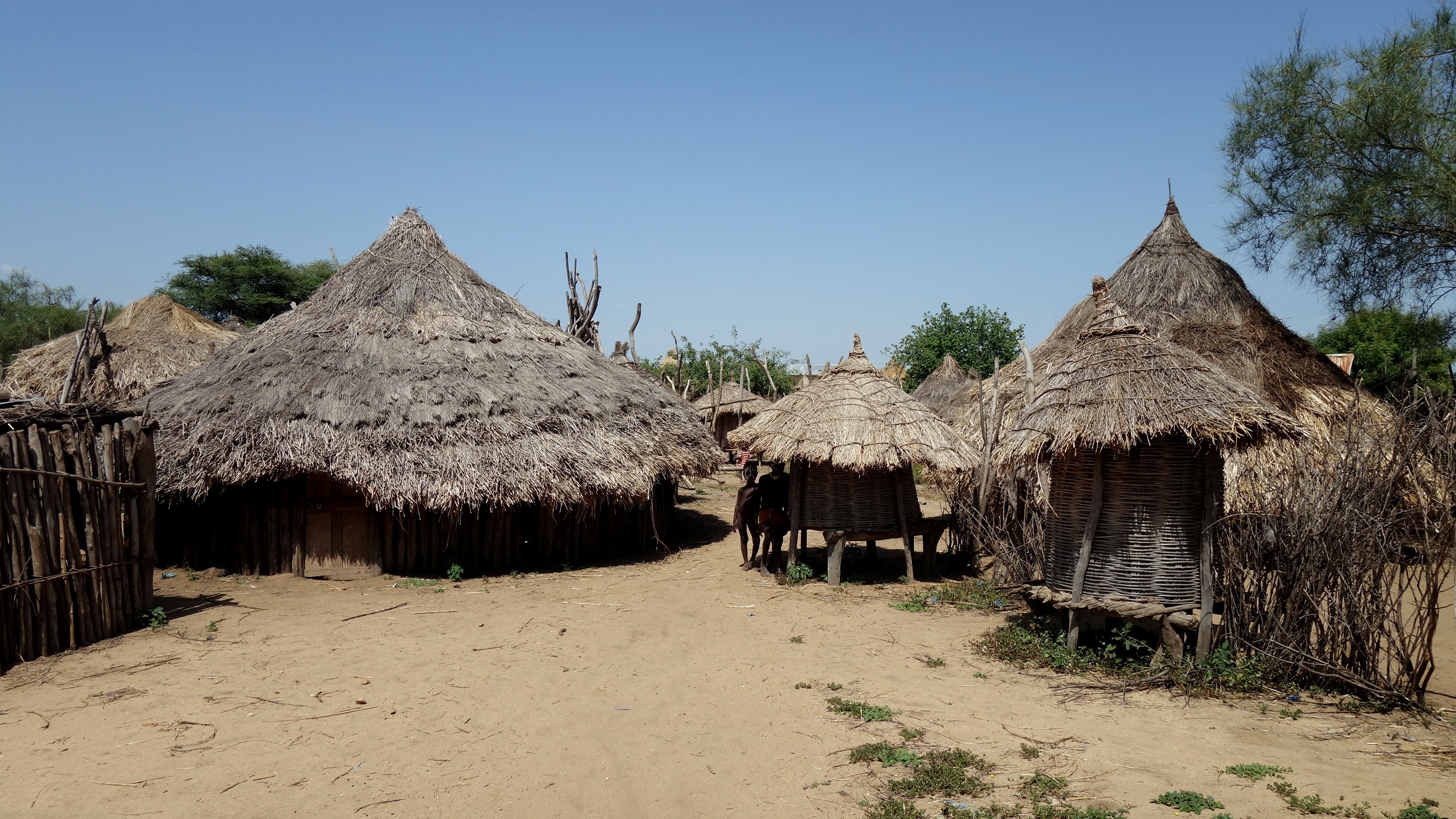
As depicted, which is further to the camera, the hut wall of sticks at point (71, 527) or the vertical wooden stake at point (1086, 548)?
the vertical wooden stake at point (1086, 548)

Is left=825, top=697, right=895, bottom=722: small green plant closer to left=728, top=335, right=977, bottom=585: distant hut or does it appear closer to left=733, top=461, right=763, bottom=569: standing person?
left=728, top=335, right=977, bottom=585: distant hut

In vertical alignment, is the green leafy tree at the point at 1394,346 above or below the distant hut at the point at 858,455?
above

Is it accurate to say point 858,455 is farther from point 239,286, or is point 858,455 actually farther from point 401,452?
point 239,286

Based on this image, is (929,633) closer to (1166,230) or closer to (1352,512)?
(1352,512)

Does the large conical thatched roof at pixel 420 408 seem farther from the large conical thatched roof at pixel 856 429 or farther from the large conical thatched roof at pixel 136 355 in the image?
the large conical thatched roof at pixel 136 355

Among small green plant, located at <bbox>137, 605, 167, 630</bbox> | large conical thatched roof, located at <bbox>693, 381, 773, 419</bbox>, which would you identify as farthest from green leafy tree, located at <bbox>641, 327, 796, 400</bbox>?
small green plant, located at <bbox>137, 605, 167, 630</bbox>

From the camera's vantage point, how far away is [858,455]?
29.4 ft

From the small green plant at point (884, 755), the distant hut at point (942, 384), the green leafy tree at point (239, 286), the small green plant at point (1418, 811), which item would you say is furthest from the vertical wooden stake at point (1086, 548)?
the green leafy tree at point (239, 286)

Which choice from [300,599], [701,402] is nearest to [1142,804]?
[300,599]

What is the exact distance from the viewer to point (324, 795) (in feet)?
14.4

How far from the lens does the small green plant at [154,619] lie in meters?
7.38

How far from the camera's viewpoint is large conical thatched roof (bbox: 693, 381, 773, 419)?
24344 millimetres

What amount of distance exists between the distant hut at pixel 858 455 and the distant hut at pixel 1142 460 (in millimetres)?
2515

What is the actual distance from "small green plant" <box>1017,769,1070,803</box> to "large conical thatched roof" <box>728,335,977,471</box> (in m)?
4.61
